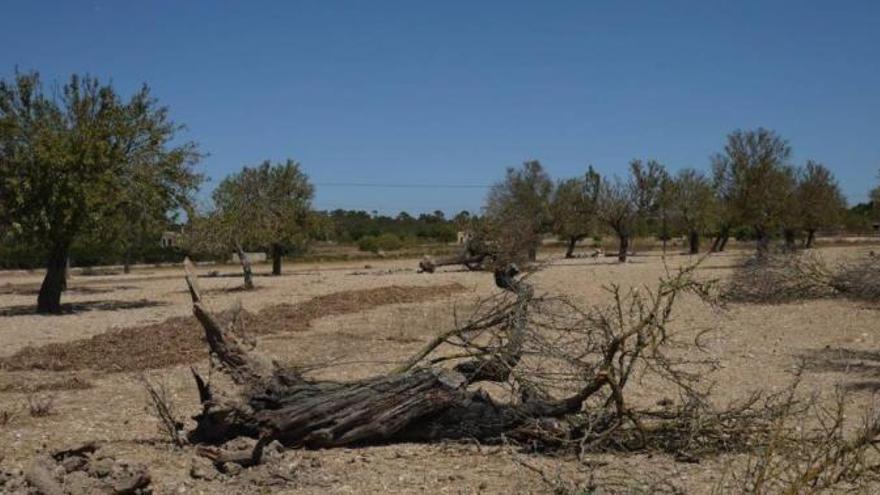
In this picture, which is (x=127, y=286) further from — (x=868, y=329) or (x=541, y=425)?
(x=541, y=425)

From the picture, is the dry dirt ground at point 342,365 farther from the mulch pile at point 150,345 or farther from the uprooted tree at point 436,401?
the uprooted tree at point 436,401

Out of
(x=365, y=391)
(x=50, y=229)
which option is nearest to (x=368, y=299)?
(x=50, y=229)

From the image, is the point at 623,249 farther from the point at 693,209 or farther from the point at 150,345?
the point at 150,345

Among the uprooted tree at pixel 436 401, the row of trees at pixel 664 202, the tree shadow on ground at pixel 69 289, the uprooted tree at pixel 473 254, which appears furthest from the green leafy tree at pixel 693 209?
the uprooted tree at pixel 436 401

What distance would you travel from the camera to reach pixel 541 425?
288 inches

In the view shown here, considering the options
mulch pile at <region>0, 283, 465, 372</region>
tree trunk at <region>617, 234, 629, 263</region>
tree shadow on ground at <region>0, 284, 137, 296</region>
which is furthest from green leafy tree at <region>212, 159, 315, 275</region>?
tree trunk at <region>617, 234, 629, 263</region>

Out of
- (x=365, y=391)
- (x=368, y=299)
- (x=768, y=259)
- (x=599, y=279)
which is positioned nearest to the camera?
(x=365, y=391)

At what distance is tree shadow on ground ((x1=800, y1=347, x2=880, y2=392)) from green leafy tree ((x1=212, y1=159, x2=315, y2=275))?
73.5 feet

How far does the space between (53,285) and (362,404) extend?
61.5ft

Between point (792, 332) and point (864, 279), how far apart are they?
467 cm

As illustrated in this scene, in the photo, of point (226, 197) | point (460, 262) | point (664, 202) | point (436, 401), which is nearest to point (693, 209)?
point (664, 202)

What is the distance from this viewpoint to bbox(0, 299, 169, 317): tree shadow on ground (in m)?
23.4

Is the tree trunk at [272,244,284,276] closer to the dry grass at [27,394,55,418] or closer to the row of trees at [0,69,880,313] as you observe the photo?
the row of trees at [0,69,880,313]

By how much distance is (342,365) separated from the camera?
11.3 metres
